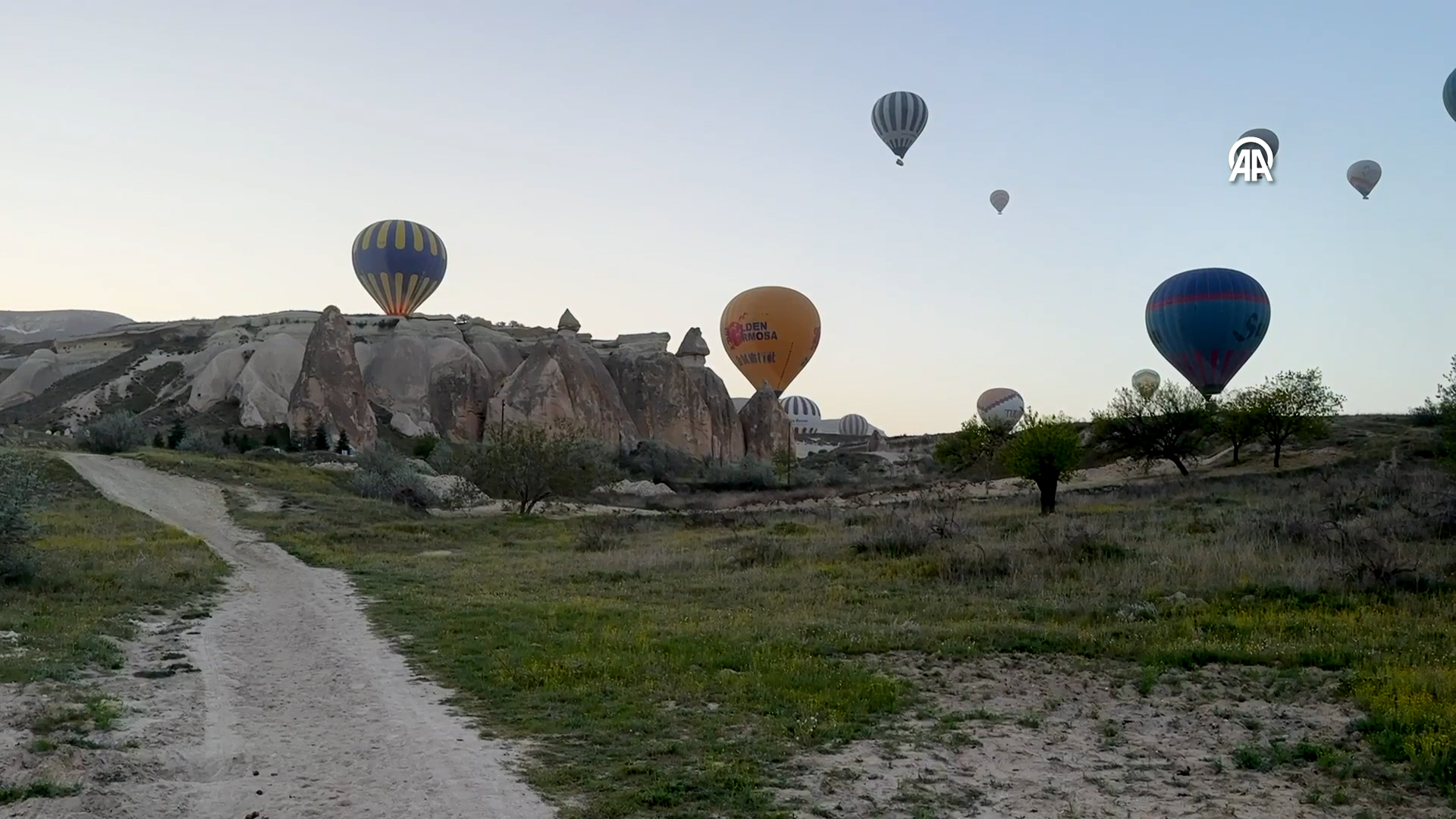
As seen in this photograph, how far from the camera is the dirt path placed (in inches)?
227

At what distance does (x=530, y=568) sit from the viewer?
784 inches

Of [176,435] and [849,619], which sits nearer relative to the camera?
[849,619]

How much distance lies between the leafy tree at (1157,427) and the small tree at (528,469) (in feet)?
79.1

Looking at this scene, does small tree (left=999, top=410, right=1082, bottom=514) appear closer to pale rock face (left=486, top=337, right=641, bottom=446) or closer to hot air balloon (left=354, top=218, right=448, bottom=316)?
pale rock face (left=486, top=337, right=641, bottom=446)

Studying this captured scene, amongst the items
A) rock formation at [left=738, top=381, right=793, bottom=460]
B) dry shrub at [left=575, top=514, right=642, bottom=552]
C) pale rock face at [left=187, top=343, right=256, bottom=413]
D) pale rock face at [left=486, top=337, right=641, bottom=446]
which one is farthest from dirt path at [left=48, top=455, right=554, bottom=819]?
rock formation at [left=738, top=381, right=793, bottom=460]

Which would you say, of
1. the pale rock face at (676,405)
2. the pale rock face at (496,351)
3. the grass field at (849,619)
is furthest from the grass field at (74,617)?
the pale rock face at (676,405)

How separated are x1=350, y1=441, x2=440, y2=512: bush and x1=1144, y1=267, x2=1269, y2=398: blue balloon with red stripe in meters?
29.9

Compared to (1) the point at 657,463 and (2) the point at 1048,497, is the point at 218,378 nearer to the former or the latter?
(1) the point at 657,463

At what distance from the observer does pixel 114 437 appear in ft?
153

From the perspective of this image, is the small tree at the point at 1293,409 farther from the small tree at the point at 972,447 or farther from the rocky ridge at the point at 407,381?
the rocky ridge at the point at 407,381

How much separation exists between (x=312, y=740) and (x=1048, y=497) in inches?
939

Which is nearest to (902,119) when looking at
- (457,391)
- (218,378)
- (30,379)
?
(457,391)

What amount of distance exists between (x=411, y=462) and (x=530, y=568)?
96.6 feet

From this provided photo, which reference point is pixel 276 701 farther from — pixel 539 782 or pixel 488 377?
pixel 488 377
